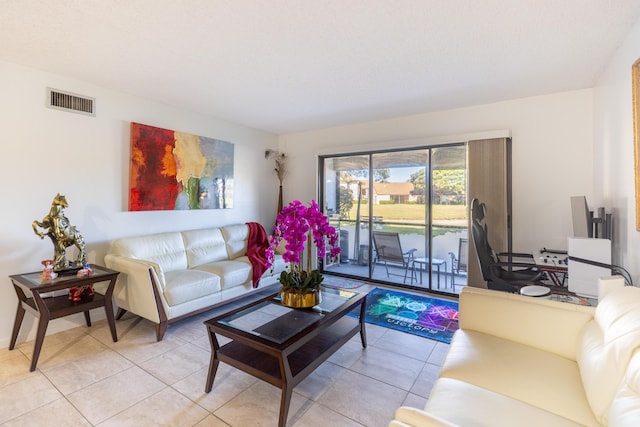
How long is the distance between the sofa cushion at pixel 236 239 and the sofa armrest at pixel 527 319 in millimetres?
3049

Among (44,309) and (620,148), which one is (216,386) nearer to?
(44,309)

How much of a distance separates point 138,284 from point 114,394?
0.98 metres

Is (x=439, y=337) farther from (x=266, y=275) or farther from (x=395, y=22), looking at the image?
(x=395, y=22)

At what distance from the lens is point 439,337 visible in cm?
270

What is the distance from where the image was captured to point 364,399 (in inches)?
73.2

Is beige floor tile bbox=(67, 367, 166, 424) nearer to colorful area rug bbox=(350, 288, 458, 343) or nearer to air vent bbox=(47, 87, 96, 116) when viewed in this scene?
colorful area rug bbox=(350, 288, 458, 343)

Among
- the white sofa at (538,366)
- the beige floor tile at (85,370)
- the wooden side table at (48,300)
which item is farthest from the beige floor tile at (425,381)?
the wooden side table at (48,300)

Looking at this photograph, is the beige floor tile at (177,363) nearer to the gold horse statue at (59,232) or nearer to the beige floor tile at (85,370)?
the beige floor tile at (85,370)

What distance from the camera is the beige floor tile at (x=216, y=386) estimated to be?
72.2 inches

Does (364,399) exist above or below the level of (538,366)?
below

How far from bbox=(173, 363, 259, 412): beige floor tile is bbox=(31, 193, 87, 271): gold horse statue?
153cm

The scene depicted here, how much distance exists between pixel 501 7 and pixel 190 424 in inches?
122

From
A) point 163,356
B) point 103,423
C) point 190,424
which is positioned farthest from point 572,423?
point 163,356

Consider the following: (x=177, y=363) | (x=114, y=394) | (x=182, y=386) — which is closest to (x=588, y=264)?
(x=182, y=386)
